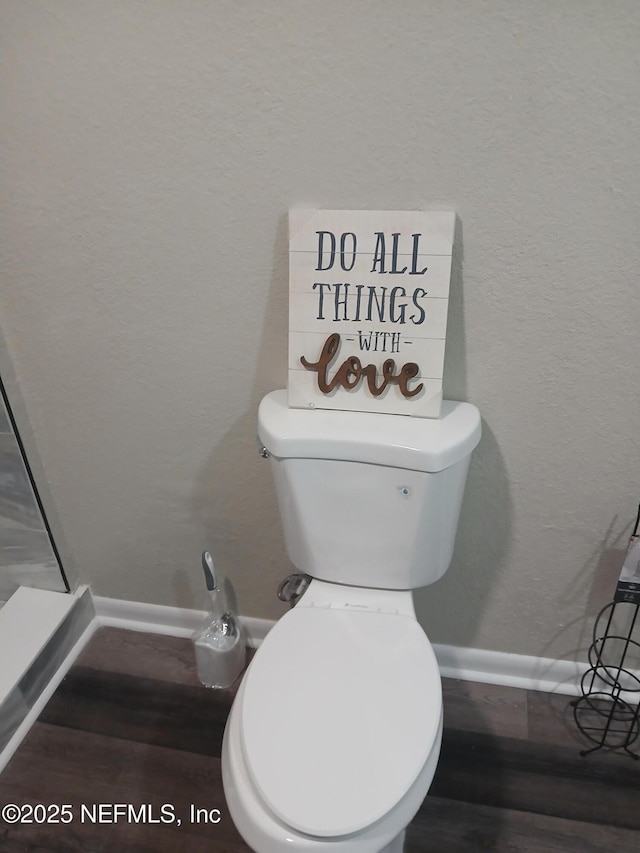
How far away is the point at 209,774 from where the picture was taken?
1232 mm

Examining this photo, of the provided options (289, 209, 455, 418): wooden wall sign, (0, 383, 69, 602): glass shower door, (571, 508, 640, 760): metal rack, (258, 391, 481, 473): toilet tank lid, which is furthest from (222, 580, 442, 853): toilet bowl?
(0, 383, 69, 602): glass shower door

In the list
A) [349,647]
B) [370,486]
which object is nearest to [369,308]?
[370,486]

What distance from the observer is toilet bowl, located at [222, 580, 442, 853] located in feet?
2.53

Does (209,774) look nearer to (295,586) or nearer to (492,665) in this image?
(295,586)

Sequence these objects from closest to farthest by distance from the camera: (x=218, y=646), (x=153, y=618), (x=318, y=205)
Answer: (x=318, y=205) → (x=218, y=646) → (x=153, y=618)

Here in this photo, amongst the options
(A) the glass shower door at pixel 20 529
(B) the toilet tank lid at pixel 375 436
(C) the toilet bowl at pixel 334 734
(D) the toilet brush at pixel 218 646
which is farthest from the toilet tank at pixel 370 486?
(A) the glass shower door at pixel 20 529

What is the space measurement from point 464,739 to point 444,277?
978 millimetres

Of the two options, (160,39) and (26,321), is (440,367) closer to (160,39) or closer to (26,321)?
(160,39)

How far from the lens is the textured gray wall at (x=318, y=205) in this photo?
2.77 ft

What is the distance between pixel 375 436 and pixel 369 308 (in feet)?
0.71

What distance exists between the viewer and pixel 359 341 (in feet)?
3.36

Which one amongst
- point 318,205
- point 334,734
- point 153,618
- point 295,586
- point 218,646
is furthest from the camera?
point 153,618

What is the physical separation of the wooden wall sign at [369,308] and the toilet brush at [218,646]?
58cm

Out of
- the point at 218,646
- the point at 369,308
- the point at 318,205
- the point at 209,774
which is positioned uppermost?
the point at 318,205
